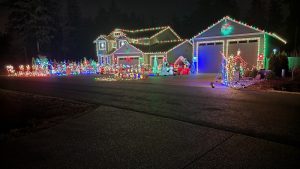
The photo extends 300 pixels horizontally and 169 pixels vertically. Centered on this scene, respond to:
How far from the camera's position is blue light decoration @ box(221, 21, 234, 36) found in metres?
28.3

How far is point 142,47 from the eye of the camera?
127ft

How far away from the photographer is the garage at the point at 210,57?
29.7m

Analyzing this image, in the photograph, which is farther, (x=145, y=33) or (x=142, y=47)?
(x=145, y=33)

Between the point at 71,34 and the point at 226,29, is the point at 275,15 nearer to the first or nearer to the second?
the point at 226,29

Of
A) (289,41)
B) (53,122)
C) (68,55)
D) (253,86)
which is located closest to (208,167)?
(53,122)

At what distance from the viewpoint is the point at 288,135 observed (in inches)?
242

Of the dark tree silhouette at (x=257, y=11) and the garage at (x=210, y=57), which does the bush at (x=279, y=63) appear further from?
the dark tree silhouette at (x=257, y=11)

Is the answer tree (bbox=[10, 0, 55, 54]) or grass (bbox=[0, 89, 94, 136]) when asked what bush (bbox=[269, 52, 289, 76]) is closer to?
grass (bbox=[0, 89, 94, 136])

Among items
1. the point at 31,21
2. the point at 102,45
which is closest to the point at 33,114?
the point at 102,45

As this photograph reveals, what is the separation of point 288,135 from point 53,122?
708cm

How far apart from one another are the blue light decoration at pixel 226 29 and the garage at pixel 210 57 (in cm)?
132

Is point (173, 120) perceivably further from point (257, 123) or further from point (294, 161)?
point (294, 161)

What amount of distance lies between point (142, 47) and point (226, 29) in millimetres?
14415

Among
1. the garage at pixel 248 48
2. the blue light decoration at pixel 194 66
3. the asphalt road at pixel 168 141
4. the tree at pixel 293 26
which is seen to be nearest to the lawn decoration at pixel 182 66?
the blue light decoration at pixel 194 66
